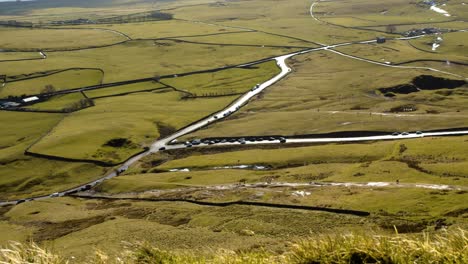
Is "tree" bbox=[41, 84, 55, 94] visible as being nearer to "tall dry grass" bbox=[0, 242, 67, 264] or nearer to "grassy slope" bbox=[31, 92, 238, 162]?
"grassy slope" bbox=[31, 92, 238, 162]

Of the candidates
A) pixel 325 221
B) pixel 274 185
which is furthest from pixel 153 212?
pixel 325 221

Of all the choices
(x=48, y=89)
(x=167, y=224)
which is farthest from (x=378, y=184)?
(x=48, y=89)

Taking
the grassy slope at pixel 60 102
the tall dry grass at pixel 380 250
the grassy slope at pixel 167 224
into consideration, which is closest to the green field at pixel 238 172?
the tall dry grass at pixel 380 250

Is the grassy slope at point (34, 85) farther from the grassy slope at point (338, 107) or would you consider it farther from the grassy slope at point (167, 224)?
the grassy slope at point (167, 224)

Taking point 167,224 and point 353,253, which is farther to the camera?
point 167,224

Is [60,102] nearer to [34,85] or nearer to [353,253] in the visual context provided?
[34,85]

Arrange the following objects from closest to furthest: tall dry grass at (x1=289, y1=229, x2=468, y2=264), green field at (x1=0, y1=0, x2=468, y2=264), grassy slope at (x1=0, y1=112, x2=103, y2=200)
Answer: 1. tall dry grass at (x1=289, y1=229, x2=468, y2=264)
2. green field at (x1=0, y1=0, x2=468, y2=264)
3. grassy slope at (x1=0, y1=112, x2=103, y2=200)

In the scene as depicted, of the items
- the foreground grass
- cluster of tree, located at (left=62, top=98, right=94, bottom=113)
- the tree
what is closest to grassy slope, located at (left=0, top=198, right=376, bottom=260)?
the foreground grass

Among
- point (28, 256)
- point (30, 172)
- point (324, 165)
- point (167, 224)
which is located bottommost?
point (30, 172)

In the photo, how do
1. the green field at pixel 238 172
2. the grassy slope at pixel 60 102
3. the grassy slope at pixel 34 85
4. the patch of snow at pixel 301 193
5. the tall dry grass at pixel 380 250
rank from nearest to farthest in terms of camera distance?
the tall dry grass at pixel 380 250 → the green field at pixel 238 172 → the patch of snow at pixel 301 193 → the grassy slope at pixel 60 102 → the grassy slope at pixel 34 85

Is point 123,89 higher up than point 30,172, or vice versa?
point 123,89

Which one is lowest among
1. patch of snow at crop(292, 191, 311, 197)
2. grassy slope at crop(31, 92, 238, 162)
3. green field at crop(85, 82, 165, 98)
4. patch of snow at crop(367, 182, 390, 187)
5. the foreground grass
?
grassy slope at crop(31, 92, 238, 162)
